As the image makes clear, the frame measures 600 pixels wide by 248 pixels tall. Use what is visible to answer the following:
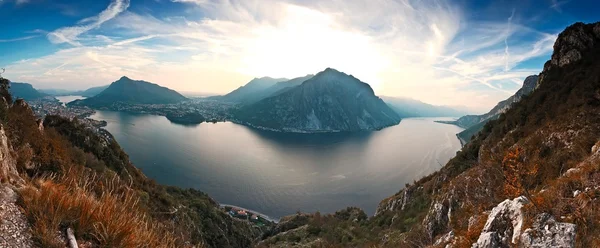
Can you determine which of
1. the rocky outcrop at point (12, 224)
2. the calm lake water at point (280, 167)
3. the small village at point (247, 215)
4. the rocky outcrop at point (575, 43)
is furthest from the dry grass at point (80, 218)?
the calm lake water at point (280, 167)

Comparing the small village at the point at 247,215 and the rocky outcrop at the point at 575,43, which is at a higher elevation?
the rocky outcrop at the point at 575,43

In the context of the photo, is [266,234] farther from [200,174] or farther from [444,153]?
[444,153]

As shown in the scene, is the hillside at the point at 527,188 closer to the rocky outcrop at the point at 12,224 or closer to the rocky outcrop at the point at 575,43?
the rocky outcrop at the point at 575,43

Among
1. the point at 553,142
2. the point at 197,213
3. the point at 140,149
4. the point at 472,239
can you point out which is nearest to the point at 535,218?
the point at 472,239

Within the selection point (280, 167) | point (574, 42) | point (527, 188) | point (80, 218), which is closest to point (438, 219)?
point (527, 188)

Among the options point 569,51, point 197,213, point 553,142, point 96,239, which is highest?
point 569,51

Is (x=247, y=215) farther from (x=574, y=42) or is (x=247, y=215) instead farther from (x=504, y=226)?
(x=504, y=226)

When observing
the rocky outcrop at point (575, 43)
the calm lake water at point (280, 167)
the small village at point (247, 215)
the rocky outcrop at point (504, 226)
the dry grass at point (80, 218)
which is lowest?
the small village at point (247, 215)
